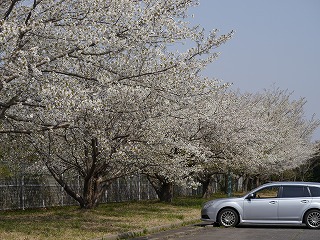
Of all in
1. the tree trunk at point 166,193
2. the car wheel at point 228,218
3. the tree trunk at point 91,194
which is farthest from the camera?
the tree trunk at point 166,193

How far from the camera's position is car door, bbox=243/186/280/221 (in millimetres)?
19609

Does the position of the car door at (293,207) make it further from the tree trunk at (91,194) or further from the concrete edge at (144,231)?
the tree trunk at (91,194)

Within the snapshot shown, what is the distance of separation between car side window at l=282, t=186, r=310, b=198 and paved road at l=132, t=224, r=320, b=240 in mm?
1119

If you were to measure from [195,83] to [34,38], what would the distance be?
16.2 ft

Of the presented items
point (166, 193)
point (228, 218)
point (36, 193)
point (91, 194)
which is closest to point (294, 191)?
point (228, 218)

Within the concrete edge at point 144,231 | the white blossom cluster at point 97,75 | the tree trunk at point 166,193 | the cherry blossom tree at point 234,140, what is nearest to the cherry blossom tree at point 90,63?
the white blossom cluster at point 97,75

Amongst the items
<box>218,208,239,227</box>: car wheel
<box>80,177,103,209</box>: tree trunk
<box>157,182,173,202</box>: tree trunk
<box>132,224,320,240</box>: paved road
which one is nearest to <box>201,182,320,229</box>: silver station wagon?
<box>218,208,239,227</box>: car wheel

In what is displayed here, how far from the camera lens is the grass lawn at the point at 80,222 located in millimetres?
15269

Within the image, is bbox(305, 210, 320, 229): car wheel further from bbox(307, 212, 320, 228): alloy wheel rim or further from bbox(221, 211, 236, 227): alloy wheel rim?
bbox(221, 211, 236, 227): alloy wheel rim

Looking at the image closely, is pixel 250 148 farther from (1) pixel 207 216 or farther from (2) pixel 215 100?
(1) pixel 207 216

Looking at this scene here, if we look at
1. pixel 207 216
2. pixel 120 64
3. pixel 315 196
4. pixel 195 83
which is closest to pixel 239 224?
pixel 207 216

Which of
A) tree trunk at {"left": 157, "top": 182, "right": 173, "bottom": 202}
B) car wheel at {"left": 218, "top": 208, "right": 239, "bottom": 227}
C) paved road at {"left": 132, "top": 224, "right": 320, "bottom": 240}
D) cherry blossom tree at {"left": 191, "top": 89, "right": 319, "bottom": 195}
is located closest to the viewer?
paved road at {"left": 132, "top": 224, "right": 320, "bottom": 240}

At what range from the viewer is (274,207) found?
19.6 metres

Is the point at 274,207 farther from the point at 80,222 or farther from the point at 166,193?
the point at 166,193
